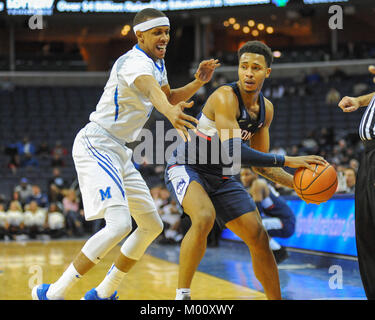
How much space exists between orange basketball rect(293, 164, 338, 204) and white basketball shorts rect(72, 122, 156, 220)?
117 centimetres

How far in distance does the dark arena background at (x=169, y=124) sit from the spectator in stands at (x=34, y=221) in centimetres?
6

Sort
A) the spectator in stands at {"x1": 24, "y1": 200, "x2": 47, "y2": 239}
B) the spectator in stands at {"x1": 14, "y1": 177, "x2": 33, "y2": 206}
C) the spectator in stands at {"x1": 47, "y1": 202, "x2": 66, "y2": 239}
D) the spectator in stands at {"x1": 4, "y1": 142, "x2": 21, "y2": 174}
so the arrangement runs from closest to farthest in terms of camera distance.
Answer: the spectator in stands at {"x1": 24, "y1": 200, "x2": 47, "y2": 239}, the spectator in stands at {"x1": 47, "y1": 202, "x2": 66, "y2": 239}, the spectator in stands at {"x1": 14, "y1": 177, "x2": 33, "y2": 206}, the spectator in stands at {"x1": 4, "y1": 142, "x2": 21, "y2": 174}

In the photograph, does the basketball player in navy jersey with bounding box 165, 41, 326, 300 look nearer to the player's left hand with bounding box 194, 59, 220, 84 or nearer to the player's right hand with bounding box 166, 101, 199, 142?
the player's left hand with bounding box 194, 59, 220, 84

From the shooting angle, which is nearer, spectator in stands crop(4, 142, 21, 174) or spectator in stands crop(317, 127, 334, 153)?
spectator in stands crop(317, 127, 334, 153)

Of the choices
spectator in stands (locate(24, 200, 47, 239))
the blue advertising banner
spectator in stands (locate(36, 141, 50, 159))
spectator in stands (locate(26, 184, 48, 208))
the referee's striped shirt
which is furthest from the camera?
spectator in stands (locate(36, 141, 50, 159))

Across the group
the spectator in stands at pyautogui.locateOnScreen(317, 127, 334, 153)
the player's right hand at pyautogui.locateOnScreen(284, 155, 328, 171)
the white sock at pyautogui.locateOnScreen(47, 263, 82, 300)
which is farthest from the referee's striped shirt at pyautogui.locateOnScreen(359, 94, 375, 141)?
the spectator in stands at pyautogui.locateOnScreen(317, 127, 334, 153)

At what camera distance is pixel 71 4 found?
1933 cm

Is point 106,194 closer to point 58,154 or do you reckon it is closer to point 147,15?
point 147,15

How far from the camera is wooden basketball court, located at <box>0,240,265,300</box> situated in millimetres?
5338

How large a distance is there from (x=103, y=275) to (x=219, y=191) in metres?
3.29

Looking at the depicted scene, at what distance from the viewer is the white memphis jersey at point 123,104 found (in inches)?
160

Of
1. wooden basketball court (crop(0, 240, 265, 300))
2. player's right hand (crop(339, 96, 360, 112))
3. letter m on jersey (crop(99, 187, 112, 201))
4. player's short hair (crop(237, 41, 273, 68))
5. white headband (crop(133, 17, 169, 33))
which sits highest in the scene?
white headband (crop(133, 17, 169, 33))

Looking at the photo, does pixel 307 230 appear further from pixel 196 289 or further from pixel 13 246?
pixel 13 246

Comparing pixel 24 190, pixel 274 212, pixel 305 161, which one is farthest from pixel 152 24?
pixel 24 190
